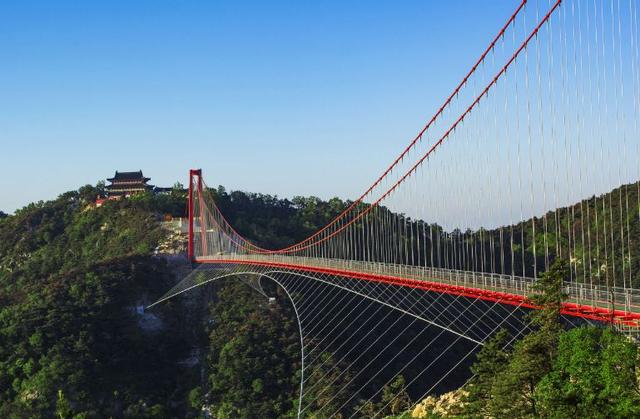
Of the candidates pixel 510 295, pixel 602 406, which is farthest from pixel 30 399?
pixel 602 406

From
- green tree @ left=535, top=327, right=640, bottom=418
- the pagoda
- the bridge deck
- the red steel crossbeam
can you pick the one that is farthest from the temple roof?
green tree @ left=535, top=327, right=640, bottom=418

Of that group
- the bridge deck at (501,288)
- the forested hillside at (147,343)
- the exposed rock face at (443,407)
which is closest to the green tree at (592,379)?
the bridge deck at (501,288)

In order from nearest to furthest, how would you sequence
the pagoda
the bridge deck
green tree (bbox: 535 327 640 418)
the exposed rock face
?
1. green tree (bbox: 535 327 640 418)
2. the bridge deck
3. the exposed rock face
4. the pagoda

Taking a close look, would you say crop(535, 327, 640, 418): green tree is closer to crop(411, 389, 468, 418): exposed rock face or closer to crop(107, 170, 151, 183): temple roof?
crop(411, 389, 468, 418): exposed rock face

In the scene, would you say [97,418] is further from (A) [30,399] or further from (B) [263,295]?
(B) [263,295]

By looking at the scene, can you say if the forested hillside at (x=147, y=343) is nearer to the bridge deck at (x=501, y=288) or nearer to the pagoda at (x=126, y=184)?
the bridge deck at (x=501, y=288)

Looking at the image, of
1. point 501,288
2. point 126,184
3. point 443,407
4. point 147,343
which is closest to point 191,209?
point 147,343
